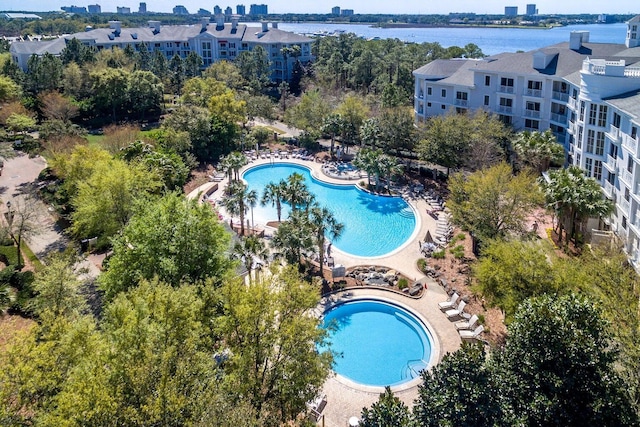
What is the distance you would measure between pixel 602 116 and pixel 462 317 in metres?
19.9

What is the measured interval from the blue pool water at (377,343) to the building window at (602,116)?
69.2 ft

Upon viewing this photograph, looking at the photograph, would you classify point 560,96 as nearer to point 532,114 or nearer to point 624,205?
point 532,114

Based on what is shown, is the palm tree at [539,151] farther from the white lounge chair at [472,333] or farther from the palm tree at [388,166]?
the white lounge chair at [472,333]

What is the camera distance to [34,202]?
1555 inches

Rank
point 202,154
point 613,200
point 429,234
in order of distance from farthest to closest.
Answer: point 202,154, point 429,234, point 613,200

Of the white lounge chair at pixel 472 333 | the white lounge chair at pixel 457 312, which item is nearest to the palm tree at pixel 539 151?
the white lounge chair at pixel 457 312

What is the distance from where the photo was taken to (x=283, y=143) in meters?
60.0

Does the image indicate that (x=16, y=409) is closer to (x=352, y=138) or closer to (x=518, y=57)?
(x=352, y=138)

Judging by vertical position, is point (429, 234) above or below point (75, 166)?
below

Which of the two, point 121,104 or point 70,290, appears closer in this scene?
point 70,290

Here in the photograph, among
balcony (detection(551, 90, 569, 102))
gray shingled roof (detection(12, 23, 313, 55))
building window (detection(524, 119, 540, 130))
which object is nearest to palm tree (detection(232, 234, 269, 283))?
balcony (detection(551, 90, 569, 102))

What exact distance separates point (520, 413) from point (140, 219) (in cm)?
1966

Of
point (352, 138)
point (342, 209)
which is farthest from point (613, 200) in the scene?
point (352, 138)

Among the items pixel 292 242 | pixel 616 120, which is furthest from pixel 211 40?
pixel 616 120
